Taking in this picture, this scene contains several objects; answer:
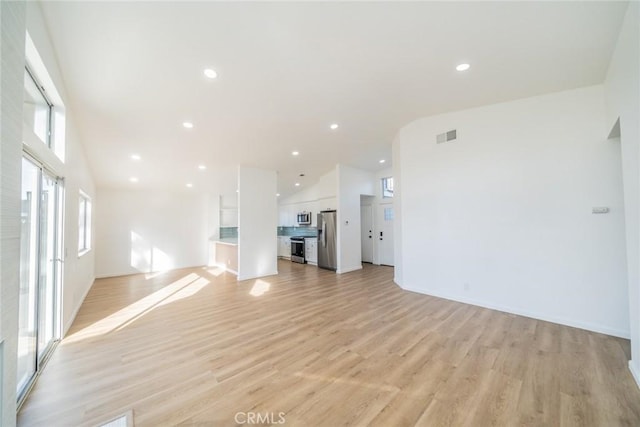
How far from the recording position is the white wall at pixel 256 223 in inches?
228

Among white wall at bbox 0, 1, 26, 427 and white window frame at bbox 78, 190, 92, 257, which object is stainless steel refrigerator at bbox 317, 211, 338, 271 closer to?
white window frame at bbox 78, 190, 92, 257

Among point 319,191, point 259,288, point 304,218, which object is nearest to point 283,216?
point 304,218

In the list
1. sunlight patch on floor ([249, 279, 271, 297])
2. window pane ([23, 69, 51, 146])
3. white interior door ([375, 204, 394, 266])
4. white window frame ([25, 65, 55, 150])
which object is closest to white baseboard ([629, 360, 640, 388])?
sunlight patch on floor ([249, 279, 271, 297])

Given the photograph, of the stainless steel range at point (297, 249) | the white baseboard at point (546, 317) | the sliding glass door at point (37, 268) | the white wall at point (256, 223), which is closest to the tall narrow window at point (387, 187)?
the stainless steel range at point (297, 249)

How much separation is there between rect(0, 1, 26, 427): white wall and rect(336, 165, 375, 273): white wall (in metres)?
5.60

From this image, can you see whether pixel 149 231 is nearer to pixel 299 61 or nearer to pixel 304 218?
pixel 304 218

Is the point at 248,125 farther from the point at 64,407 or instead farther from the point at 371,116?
the point at 64,407

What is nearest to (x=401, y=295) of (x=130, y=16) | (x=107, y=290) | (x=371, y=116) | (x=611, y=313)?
(x=611, y=313)

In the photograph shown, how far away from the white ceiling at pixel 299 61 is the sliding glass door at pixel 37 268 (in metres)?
1.33

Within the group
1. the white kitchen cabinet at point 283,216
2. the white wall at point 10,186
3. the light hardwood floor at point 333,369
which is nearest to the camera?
the white wall at point 10,186

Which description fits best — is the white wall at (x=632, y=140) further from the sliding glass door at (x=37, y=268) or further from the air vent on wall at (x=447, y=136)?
the sliding glass door at (x=37, y=268)

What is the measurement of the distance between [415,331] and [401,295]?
1479mm

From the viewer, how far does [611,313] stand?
2.86 m

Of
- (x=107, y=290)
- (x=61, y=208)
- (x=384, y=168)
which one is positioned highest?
(x=384, y=168)
